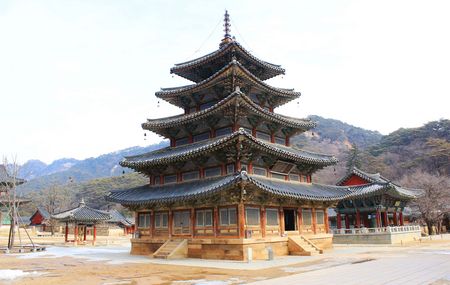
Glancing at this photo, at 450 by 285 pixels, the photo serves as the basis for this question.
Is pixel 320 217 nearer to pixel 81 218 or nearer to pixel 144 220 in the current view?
pixel 144 220

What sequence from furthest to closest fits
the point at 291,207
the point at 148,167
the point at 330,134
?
1. the point at 330,134
2. the point at 148,167
3. the point at 291,207

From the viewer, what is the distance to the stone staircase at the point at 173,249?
25.5 meters

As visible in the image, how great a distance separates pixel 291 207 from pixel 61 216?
37.3 meters

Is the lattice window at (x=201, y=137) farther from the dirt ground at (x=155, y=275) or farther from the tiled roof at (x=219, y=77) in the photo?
the dirt ground at (x=155, y=275)

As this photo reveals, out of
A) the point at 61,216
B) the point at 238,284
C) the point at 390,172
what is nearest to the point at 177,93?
the point at 238,284

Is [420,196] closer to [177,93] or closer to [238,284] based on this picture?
[177,93]

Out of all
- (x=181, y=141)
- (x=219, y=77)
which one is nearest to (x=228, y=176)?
(x=181, y=141)

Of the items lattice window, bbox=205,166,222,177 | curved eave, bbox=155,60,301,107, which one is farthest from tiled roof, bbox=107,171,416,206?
curved eave, bbox=155,60,301,107

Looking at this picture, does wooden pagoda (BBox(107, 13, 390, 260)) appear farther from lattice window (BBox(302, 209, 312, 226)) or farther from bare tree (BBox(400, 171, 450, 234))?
bare tree (BBox(400, 171, 450, 234))

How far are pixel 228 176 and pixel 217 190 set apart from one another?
289 centimetres

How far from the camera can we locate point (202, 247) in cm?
2570

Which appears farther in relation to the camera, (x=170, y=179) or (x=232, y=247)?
(x=170, y=179)

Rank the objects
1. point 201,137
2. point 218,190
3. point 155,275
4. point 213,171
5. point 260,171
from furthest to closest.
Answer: point 201,137, point 260,171, point 213,171, point 218,190, point 155,275

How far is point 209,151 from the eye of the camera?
25.7 meters
